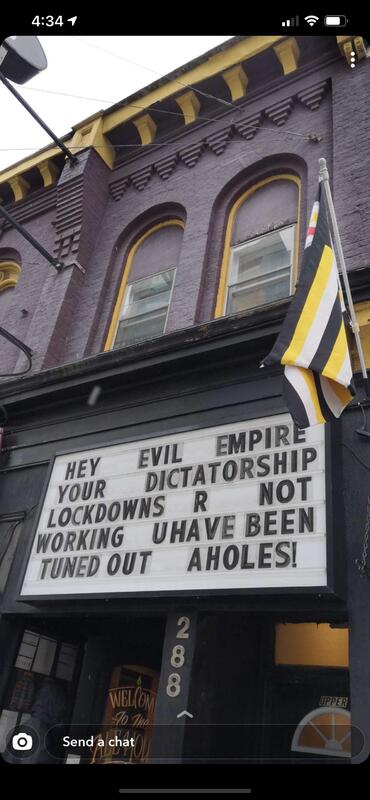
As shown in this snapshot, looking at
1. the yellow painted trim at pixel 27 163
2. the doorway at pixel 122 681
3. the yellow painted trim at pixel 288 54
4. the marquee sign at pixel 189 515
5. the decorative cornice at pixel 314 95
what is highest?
the yellow painted trim at pixel 27 163

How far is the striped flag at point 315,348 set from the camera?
4.54 meters

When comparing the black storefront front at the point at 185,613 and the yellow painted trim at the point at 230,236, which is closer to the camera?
the black storefront front at the point at 185,613

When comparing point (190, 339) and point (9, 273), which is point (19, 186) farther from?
point (190, 339)

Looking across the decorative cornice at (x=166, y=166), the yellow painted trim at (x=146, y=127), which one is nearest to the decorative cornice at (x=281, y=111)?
the decorative cornice at (x=166, y=166)

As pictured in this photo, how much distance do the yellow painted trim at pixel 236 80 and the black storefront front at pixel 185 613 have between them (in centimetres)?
493

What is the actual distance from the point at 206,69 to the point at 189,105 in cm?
58

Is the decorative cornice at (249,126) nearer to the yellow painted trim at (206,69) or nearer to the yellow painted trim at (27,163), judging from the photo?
the yellow painted trim at (206,69)

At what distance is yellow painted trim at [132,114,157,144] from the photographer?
411 inches

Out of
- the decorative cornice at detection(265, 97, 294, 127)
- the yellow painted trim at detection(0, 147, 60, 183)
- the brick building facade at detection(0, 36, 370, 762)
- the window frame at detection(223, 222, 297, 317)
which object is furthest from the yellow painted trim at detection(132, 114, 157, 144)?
the window frame at detection(223, 222, 297, 317)

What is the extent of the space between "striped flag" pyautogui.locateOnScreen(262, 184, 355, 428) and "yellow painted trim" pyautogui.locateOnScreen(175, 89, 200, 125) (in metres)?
6.04

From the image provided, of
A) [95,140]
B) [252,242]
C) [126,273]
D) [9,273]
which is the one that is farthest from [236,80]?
[9,273]

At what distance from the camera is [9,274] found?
11766 millimetres
